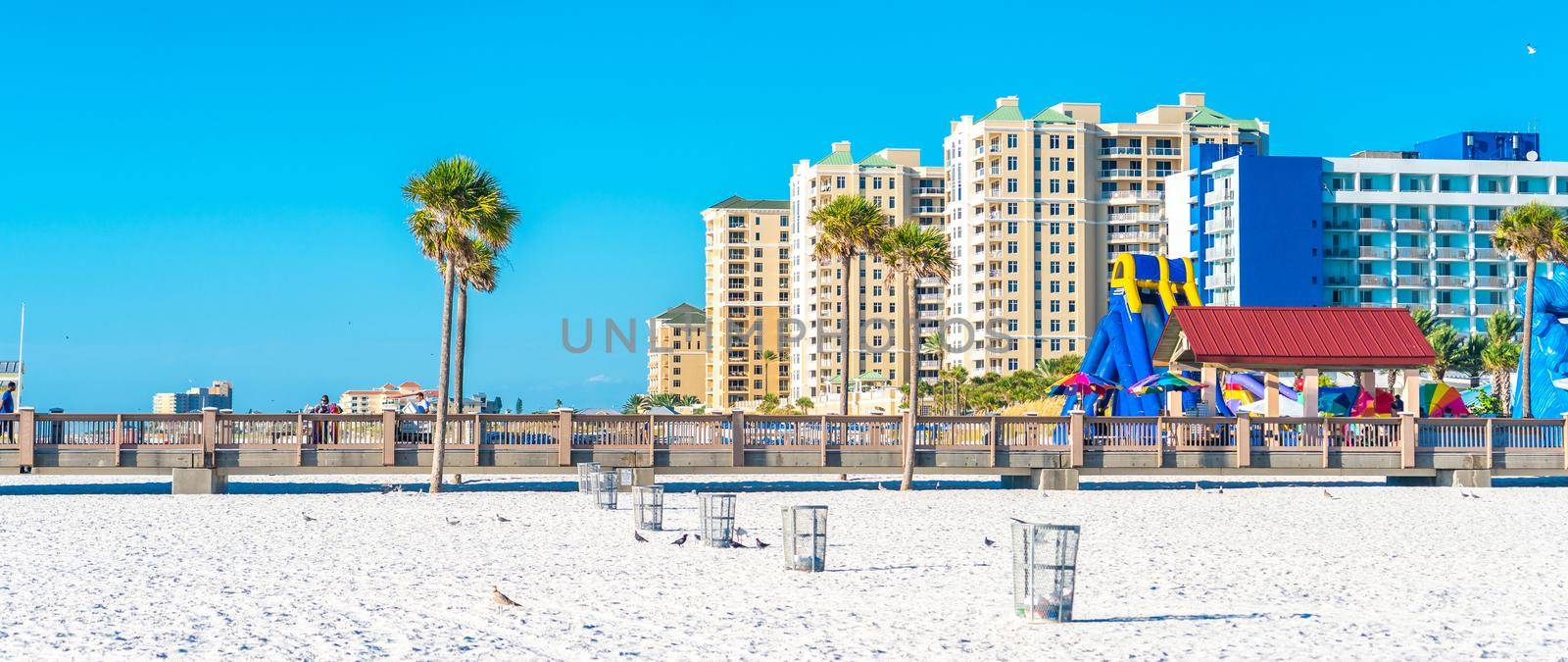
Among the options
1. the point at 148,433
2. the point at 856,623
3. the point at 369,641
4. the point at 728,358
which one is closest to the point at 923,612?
the point at 856,623

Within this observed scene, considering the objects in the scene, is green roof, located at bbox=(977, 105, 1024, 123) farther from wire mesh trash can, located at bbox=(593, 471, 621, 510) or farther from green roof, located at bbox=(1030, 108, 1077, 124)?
wire mesh trash can, located at bbox=(593, 471, 621, 510)

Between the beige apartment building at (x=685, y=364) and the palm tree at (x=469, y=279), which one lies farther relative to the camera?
the beige apartment building at (x=685, y=364)

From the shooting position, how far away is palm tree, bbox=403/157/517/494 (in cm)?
3253

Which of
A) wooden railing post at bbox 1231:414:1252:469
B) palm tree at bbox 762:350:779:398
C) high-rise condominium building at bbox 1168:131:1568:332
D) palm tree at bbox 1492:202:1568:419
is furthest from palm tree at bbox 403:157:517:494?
palm tree at bbox 762:350:779:398

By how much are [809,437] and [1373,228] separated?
89765mm

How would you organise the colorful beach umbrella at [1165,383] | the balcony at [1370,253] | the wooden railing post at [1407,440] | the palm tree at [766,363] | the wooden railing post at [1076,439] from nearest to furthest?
the wooden railing post at [1076,439], the wooden railing post at [1407,440], the colorful beach umbrella at [1165,383], the balcony at [1370,253], the palm tree at [766,363]

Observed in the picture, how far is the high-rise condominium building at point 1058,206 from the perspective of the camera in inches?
5241

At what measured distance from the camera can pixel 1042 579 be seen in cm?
1352

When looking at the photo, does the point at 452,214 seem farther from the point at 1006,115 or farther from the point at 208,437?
the point at 1006,115

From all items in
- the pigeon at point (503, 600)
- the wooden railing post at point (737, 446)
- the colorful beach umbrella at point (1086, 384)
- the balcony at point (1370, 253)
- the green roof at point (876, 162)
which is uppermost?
the green roof at point (876, 162)

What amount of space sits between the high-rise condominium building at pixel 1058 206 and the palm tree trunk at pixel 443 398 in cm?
10238

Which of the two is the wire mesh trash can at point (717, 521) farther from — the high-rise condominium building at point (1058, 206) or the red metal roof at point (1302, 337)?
the high-rise condominium building at point (1058, 206)

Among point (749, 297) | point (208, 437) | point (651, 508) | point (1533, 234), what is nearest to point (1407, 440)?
point (1533, 234)

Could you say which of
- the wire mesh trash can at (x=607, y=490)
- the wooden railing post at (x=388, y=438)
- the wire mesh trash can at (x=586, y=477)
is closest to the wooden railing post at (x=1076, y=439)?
the wire mesh trash can at (x=586, y=477)
